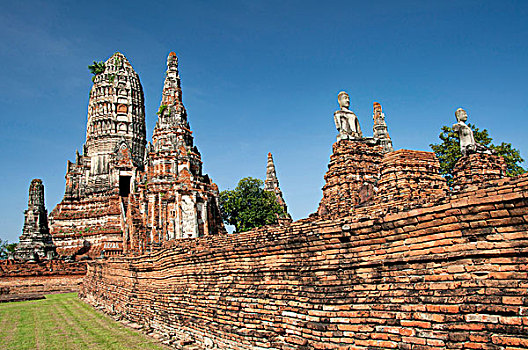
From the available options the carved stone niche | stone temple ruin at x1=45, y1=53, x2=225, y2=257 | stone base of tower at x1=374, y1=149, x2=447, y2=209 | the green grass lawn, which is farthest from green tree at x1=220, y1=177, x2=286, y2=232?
stone base of tower at x1=374, y1=149, x2=447, y2=209

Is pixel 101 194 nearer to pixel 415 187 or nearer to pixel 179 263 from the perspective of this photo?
pixel 179 263

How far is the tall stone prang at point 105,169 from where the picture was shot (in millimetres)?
32750

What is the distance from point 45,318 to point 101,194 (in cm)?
2338

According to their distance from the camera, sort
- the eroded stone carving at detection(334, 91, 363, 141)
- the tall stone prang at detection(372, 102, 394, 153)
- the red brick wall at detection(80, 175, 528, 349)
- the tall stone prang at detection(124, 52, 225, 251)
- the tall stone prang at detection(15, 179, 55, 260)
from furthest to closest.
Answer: the tall stone prang at detection(15, 179, 55, 260), the tall stone prang at detection(124, 52, 225, 251), the tall stone prang at detection(372, 102, 394, 153), the eroded stone carving at detection(334, 91, 363, 141), the red brick wall at detection(80, 175, 528, 349)

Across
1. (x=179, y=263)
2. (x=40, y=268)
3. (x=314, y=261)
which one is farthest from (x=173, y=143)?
(x=314, y=261)

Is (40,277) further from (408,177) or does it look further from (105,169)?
(408,177)

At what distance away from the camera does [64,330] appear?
12195 millimetres

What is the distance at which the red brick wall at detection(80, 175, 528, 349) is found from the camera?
4.21 meters

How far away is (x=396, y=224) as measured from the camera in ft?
16.9

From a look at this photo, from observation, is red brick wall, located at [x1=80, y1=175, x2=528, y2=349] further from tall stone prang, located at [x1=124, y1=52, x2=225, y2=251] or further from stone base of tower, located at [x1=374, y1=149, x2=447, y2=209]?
tall stone prang, located at [x1=124, y1=52, x2=225, y2=251]

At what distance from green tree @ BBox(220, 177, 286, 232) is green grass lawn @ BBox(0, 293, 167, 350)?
21.1 metres

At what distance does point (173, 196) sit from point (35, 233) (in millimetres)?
13302

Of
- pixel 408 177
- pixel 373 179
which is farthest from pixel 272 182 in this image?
pixel 408 177

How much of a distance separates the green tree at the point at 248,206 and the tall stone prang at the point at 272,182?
527 centimetres
